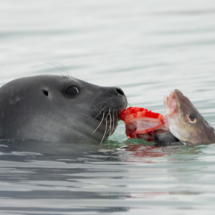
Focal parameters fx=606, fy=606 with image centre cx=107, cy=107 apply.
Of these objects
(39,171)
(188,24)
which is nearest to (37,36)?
(188,24)

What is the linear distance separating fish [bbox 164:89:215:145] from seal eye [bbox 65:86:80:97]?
107 cm

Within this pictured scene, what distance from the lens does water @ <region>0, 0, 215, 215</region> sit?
4777mm

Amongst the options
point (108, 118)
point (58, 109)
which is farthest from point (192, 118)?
point (58, 109)

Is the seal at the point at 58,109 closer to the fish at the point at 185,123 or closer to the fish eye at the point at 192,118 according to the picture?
the fish at the point at 185,123

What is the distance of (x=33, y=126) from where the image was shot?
21.9 feet

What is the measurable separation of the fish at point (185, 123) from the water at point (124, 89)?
328 millimetres

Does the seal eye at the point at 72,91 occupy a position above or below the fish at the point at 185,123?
above

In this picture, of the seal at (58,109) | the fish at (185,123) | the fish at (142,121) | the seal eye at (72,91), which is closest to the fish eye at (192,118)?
the fish at (185,123)

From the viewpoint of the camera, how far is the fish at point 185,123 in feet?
22.8

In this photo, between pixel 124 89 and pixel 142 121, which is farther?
pixel 124 89

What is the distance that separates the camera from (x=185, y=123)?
6.99 meters

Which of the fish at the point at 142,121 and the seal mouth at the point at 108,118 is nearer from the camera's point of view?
the seal mouth at the point at 108,118

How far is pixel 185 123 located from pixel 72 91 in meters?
1.36

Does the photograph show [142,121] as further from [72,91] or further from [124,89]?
[124,89]
